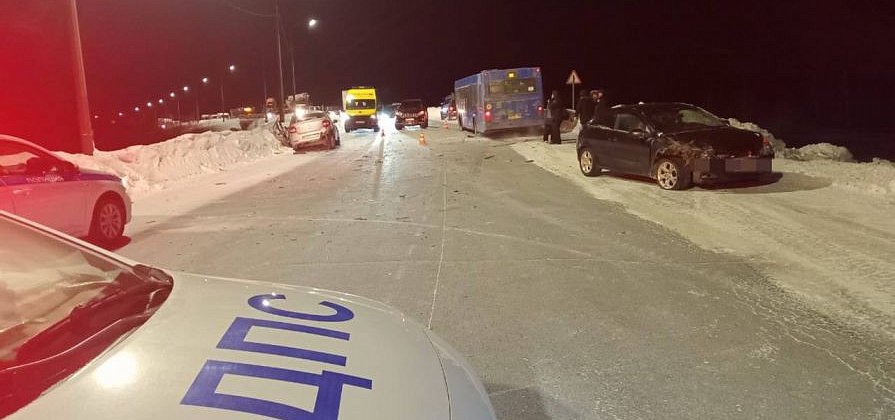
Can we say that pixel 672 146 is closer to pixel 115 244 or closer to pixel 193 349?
pixel 115 244

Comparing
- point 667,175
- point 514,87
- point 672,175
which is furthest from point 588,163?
point 514,87

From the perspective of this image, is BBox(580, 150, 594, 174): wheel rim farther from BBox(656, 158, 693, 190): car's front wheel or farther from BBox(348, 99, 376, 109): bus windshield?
BBox(348, 99, 376, 109): bus windshield

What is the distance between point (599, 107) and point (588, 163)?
9.34 ft

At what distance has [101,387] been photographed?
182 centimetres

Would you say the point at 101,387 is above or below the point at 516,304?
above

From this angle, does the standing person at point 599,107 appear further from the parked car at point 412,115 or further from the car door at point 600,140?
the parked car at point 412,115

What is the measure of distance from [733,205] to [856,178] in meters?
2.86

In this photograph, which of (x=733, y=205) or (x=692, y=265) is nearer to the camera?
(x=692, y=265)

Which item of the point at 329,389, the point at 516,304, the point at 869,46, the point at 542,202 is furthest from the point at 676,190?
the point at 869,46

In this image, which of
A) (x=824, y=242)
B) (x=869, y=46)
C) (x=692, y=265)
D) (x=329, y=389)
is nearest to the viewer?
(x=329, y=389)

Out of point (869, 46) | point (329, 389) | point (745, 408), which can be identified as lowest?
point (745, 408)

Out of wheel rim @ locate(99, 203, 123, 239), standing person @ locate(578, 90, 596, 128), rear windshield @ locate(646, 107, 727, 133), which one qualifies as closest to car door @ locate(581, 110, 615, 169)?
rear windshield @ locate(646, 107, 727, 133)

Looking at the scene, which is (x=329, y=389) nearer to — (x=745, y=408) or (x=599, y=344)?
(x=745, y=408)

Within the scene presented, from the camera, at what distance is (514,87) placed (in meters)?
27.2
